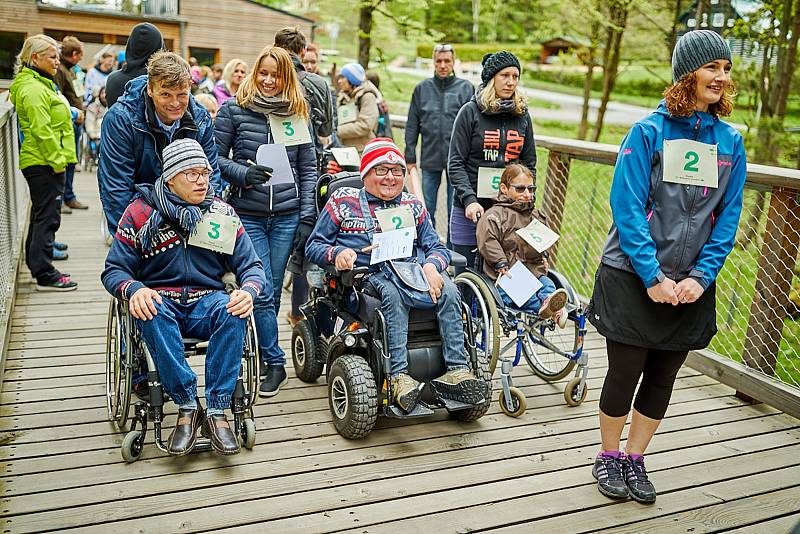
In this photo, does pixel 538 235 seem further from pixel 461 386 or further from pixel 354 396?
pixel 354 396

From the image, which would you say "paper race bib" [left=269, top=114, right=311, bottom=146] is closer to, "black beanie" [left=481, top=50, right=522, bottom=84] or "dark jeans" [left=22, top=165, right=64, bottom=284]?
"black beanie" [left=481, top=50, right=522, bottom=84]

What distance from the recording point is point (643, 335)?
2.67 meters

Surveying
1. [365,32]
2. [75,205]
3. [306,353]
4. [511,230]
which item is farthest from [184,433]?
[365,32]

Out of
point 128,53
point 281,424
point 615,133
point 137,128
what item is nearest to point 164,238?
point 137,128

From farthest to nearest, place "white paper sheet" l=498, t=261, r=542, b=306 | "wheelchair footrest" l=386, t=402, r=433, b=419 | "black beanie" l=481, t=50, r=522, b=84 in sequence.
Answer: "black beanie" l=481, t=50, r=522, b=84, "white paper sheet" l=498, t=261, r=542, b=306, "wheelchair footrest" l=386, t=402, r=433, b=419

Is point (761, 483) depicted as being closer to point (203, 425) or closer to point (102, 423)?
point (203, 425)

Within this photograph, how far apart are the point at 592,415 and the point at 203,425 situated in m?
1.85

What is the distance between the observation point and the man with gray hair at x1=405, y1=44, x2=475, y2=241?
5445 millimetres

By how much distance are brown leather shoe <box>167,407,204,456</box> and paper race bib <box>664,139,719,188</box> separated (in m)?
1.99

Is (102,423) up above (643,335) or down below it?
below

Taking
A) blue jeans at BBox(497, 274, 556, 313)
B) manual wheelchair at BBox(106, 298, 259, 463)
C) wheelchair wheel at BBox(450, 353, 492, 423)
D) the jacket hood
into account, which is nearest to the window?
the jacket hood

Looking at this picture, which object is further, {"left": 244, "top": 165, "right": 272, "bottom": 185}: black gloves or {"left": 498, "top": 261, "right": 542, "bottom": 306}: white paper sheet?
{"left": 498, "top": 261, "right": 542, "bottom": 306}: white paper sheet

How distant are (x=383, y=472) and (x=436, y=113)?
316cm

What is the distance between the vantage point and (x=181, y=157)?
2.96 meters
